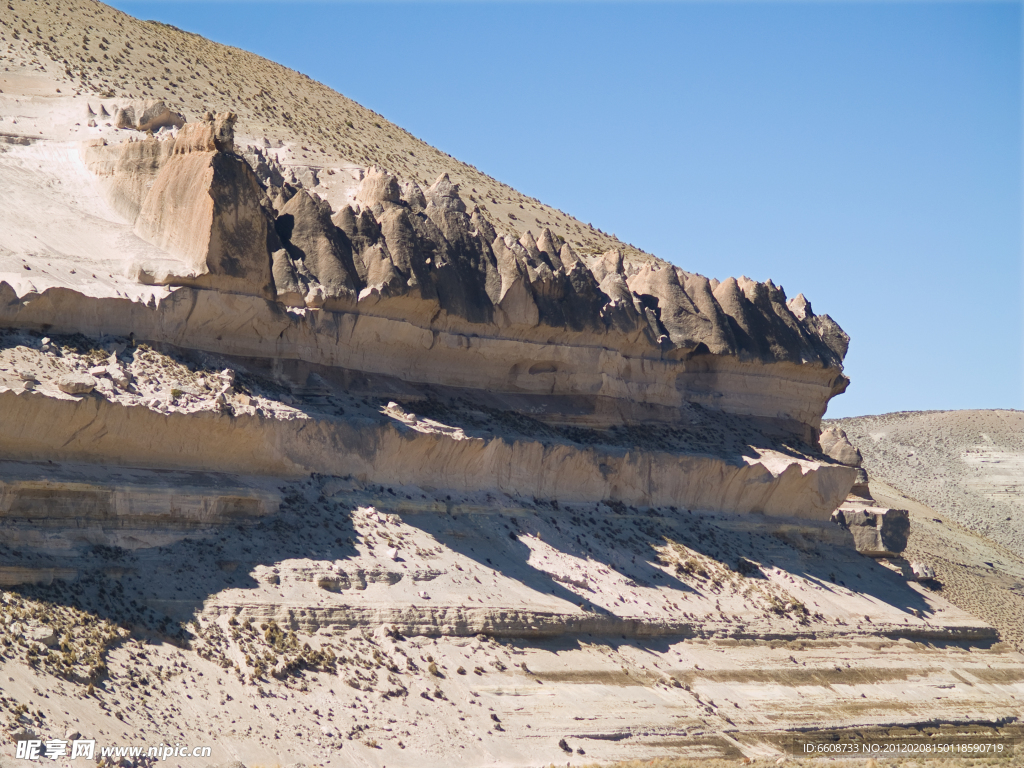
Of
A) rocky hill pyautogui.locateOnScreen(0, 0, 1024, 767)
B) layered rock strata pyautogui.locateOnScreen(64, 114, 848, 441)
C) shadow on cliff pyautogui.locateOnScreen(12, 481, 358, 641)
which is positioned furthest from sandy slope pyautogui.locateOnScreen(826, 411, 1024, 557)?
shadow on cliff pyautogui.locateOnScreen(12, 481, 358, 641)

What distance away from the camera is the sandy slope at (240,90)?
47906 mm

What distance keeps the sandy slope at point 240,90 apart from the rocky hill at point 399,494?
27.0ft

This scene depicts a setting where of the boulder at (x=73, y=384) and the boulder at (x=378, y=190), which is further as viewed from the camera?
the boulder at (x=378, y=190)

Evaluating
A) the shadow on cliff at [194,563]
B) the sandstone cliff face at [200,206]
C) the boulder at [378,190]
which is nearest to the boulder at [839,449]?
the boulder at [378,190]

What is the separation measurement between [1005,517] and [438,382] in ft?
159

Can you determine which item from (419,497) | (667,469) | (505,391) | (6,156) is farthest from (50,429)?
(667,469)

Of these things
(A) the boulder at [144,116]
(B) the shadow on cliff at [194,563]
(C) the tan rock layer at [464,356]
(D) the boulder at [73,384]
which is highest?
(A) the boulder at [144,116]

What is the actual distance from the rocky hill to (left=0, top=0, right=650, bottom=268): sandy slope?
8234mm

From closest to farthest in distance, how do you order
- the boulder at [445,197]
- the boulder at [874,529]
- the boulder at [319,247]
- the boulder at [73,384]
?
the boulder at [73,384]
the boulder at [319,247]
the boulder at [445,197]
the boulder at [874,529]

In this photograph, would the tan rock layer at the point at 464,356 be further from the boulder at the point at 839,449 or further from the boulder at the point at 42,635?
the boulder at the point at 42,635

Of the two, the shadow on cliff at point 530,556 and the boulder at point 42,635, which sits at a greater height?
the shadow on cliff at point 530,556

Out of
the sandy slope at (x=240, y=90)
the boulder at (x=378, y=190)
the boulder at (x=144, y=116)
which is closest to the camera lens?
the boulder at (x=378, y=190)

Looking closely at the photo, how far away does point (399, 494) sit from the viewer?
85.6ft

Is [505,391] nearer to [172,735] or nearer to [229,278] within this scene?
[229,278]
